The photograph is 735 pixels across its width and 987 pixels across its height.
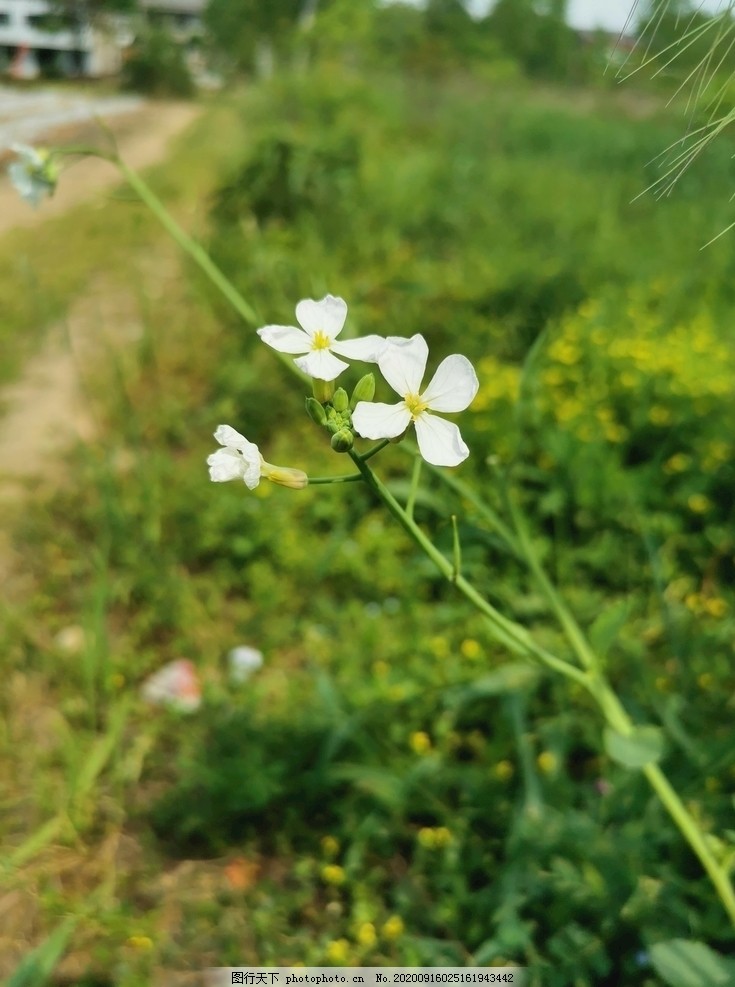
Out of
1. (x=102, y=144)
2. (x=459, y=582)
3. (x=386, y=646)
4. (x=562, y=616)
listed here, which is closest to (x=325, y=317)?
(x=459, y=582)

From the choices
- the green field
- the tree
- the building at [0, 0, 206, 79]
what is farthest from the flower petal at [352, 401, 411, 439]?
the tree

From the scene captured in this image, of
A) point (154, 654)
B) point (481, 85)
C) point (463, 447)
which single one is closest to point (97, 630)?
point (154, 654)

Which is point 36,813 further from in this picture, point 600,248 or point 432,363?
point 600,248

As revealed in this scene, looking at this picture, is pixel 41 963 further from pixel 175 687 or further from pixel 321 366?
pixel 321 366

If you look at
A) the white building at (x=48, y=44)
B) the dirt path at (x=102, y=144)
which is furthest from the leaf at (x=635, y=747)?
the dirt path at (x=102, y=144)

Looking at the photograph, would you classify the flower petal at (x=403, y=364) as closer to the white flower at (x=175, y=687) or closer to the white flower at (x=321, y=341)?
the white flower at (x=321, y=341)
